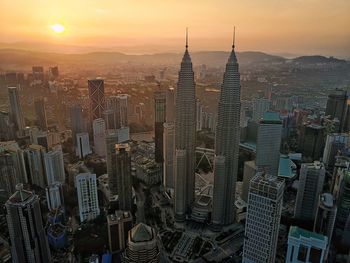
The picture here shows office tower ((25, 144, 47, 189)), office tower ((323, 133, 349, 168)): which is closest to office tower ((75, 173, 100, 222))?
office tower ((25, 144, 47, 189))

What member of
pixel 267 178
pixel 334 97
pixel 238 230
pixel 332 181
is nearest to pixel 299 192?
pixel 332 181

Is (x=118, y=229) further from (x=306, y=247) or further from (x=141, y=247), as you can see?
(x=306, y=247)

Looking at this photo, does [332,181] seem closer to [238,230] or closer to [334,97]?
[238,230]

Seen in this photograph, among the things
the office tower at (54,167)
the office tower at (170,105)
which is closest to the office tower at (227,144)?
the office tower at (170,105)

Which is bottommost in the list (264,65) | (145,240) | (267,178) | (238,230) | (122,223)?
(238,230)

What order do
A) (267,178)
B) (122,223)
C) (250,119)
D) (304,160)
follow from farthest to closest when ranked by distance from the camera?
(250,119), (304,160), (122,223), (267,178)

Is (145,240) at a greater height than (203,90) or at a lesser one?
lesser

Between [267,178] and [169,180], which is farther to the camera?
[169,180]
